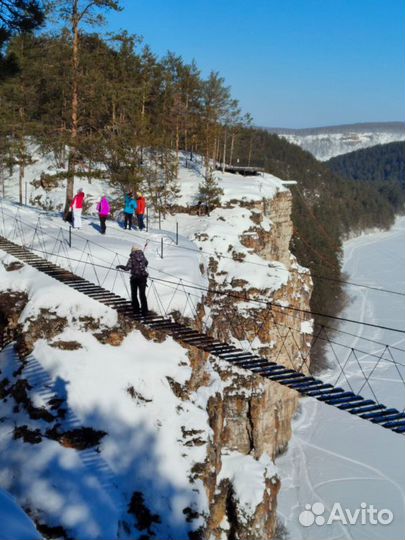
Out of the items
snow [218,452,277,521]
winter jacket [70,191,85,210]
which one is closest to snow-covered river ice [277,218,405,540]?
snow [218,452,277,521]

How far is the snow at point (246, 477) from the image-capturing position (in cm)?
1620

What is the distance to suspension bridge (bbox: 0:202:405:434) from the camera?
8805 millimetres

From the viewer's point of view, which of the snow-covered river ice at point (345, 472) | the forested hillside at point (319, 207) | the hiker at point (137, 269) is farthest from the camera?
the forested hillside at point (319, 207)

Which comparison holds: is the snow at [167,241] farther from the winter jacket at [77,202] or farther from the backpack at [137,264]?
the backpack at [137,264]

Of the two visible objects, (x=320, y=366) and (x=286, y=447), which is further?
(x=320, y=366)

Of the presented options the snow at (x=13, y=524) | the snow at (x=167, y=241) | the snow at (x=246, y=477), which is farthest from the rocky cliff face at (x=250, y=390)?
the snow at (x=13, y=524)

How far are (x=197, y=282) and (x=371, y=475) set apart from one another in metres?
16.5

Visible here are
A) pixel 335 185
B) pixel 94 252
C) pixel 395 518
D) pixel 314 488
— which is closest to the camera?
pixel 94 252

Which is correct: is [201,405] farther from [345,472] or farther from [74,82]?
[345,472]

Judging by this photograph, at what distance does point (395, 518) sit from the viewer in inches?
932

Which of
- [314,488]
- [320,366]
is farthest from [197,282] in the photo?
[320,366]

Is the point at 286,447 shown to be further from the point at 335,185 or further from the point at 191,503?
the point at 335,185

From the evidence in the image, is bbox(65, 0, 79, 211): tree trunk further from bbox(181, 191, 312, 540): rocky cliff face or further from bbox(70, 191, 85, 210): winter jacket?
bbox(181, 191, 312, 540): rocky cliff face

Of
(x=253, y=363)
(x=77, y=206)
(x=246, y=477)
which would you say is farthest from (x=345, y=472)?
(x=253, y=363)
